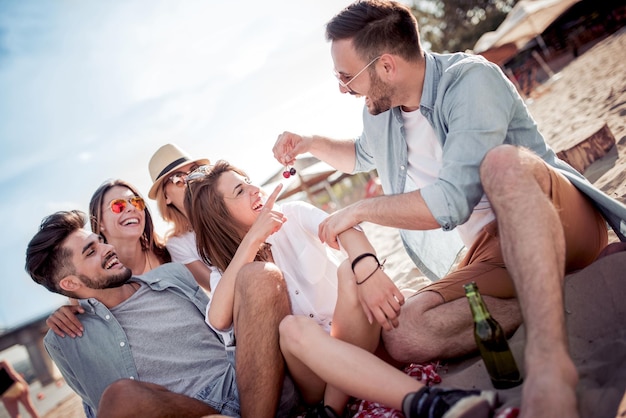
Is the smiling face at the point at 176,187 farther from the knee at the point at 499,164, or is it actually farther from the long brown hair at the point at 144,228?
the knee at the point at 499,164

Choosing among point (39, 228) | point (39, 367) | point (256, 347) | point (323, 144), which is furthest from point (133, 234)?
point (39, 367)

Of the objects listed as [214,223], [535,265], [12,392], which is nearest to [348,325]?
[535,265]

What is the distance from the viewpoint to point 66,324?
8.37 feet

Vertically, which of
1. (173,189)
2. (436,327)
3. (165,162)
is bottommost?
(436,327)

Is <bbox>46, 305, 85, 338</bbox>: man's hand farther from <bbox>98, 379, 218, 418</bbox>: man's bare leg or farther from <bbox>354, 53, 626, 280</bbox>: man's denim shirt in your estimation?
<bbox>354, 53, 626, 280</bbox>: man's denim shirt

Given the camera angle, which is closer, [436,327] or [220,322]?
[436,327]

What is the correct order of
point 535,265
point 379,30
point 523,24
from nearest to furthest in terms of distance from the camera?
point 535,265
point 379,30
point 523,24

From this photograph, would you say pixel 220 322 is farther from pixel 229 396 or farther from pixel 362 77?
pixel 362 77

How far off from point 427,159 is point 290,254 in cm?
106

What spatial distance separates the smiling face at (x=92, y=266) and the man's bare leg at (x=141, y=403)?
91 centimetres

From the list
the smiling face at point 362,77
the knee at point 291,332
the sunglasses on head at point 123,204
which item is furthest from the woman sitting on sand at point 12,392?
the smiling face at point 362,77

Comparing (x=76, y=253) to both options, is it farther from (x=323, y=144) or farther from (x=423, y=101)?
(x=423, y=101)

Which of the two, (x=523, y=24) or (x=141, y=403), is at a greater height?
(x=523, y=24)

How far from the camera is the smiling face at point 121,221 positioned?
3.61 m
